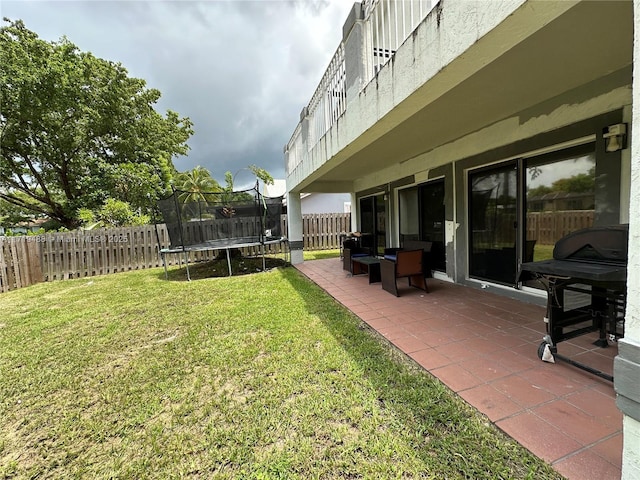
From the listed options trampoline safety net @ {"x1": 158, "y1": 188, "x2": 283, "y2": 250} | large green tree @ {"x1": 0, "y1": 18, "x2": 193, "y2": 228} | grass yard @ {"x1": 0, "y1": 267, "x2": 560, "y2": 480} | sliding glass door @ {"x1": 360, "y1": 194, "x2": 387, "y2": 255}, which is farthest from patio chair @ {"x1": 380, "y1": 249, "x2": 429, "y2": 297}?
large green tree @ {"x1": 0, "y1": 18, "x2": 193, "y2": 228}

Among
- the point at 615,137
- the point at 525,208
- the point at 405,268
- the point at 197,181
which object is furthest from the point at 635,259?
the point at 197,181

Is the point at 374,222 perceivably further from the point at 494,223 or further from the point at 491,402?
the point at 491,402

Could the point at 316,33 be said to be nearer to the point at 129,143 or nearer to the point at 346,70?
the point at 346,70

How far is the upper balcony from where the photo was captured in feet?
5.06

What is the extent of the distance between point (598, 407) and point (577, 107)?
9.74 feet

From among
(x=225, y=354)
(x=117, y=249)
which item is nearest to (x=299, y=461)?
(x=225, y=354)

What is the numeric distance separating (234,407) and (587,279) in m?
2.69

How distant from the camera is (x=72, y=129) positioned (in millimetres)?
13359

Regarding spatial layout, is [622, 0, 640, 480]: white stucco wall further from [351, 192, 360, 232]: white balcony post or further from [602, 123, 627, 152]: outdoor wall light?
[351, 192, 360, 232]: white balcony post

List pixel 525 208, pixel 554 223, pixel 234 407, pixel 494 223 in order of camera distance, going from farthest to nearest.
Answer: pixel 494 223 < pixel 525 208 < pixel 554 223 < pixel 234 407

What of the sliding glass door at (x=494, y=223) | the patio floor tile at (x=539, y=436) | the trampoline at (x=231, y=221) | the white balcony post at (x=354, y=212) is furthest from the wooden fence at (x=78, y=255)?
the patio floor tile at (x=539, y=436)

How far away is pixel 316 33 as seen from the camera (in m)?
5.99

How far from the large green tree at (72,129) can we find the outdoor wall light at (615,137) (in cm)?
1750

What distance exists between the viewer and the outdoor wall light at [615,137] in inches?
102
